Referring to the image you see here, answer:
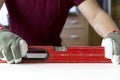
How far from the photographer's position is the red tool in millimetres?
753

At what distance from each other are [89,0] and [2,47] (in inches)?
19.8

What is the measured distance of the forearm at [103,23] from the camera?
0.99 m

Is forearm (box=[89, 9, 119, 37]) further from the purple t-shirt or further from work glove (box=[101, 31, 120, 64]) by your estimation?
work glove (box=[101, 31, 120, 64])

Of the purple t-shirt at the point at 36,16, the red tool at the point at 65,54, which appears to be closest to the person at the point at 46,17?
the purple t-shirt at the point at 36,16

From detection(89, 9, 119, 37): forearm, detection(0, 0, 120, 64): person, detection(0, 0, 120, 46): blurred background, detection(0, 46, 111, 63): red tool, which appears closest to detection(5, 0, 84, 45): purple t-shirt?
detection(0, 0, 120, 64): person

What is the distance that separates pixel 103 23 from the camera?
1043 mm

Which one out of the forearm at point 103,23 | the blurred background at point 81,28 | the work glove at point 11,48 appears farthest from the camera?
the blurred background at point 81,28

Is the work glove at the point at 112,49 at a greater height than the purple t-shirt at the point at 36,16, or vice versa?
the purple t-shirt at the point at 36,16

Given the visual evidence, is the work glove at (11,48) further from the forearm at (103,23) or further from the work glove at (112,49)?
the forearm at (103,23)

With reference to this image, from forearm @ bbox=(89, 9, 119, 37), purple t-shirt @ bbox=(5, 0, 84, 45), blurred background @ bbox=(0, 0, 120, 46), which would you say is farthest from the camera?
blurred background @ bbox=(0, 0, 120, 46)

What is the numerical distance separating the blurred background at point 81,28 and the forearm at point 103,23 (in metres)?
2.34

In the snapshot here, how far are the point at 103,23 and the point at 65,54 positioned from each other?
0.34 metres

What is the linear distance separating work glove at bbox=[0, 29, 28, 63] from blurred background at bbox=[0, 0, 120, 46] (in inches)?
106

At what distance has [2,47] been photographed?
2.32ft
